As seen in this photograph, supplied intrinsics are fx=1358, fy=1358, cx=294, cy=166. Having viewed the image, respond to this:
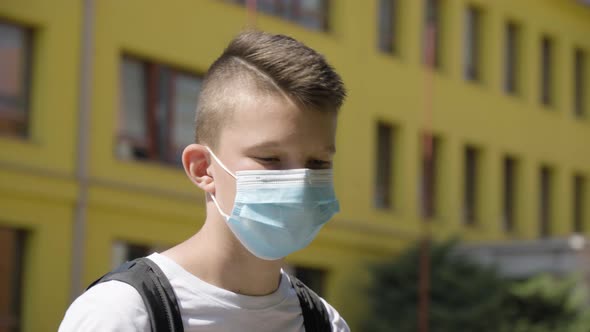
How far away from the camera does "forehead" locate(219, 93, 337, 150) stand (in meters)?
2.70

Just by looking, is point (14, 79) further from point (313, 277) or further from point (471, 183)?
point (471, 183)

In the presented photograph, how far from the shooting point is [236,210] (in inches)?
114

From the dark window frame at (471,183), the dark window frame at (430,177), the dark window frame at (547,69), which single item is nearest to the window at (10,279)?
the dark window frame at (430,177)

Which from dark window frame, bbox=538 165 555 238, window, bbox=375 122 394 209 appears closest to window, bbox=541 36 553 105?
dark window frame, bbox=538 165 555 238

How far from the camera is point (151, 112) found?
72.6 feet

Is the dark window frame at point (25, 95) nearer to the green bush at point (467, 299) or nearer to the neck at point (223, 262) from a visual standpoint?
the green bush at point (467, 299)

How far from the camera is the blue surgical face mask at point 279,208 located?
278cm

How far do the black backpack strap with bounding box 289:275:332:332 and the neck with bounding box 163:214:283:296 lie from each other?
0.35 ft

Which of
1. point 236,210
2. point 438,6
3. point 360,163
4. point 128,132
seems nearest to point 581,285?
point 360,163

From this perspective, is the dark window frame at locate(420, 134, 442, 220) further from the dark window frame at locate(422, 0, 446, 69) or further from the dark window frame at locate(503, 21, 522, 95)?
the dark window frame at locate(503, 21, 522, 95)

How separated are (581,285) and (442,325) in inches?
126

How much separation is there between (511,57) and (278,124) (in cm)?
3112

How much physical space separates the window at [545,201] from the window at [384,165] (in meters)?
6.72

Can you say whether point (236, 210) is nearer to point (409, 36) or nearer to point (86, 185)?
point (86, 185)
